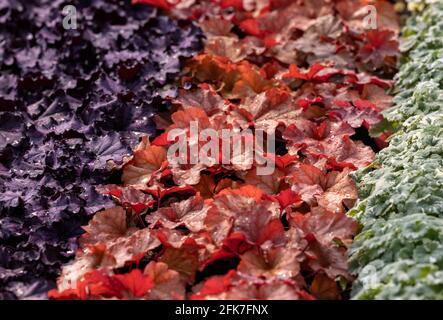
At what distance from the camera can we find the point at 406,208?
234 cm

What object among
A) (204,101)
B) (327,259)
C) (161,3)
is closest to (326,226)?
(327,259)

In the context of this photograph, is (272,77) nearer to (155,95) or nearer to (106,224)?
(155,95)

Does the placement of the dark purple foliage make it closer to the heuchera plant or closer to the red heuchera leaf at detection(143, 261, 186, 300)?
the heuchera plant

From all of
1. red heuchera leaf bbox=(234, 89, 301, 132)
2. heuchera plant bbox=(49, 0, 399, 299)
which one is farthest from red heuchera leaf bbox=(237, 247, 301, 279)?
red heuchera leaf bbox=(234, 89, 301, 132)

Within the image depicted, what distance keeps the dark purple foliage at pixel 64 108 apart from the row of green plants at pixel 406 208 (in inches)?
35.9

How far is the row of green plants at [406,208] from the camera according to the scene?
206 cm

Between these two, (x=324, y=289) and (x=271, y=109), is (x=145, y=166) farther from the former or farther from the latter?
(x=324, y=289)

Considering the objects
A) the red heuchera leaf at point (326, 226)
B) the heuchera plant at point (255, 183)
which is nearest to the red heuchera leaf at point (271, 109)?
the heuchera plant at point (255, 183)

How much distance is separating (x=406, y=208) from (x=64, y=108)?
58.8 inches

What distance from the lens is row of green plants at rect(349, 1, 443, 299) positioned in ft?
6.75

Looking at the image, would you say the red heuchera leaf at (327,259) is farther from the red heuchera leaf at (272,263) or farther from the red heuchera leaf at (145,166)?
the red heuchera leaf at (145,166)

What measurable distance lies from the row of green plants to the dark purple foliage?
91cm

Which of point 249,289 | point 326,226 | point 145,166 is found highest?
point 145,166

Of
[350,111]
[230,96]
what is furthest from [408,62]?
[230,96]
